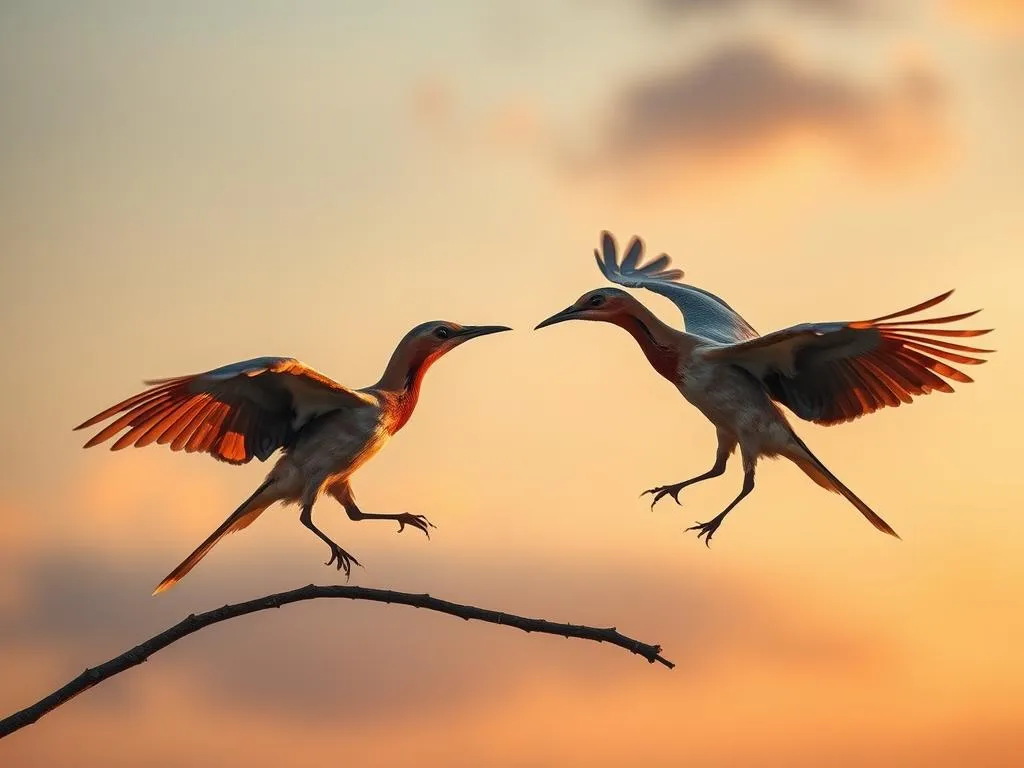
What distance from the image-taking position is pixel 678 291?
11766mm

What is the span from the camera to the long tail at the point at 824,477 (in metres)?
8.87

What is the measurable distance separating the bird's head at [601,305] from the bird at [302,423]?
609mm

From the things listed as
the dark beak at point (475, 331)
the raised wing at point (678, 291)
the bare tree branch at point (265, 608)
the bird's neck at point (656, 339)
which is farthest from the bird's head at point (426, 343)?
the bare tree branch at point (265, 608)

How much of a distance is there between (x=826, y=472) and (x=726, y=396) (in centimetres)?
92

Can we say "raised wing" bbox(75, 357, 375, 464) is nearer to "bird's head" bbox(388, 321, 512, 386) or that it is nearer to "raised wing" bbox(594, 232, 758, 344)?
"bird's head" bbox(388, 321, 512, 386)

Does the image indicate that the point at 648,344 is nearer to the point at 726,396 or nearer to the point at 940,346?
the point at 726,396

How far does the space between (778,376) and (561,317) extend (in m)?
1.66

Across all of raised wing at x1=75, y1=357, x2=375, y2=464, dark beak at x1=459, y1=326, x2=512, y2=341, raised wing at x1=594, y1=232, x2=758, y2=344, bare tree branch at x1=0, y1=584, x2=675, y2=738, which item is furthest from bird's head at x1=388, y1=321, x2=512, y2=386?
bare tree branch at x1=0, y1=584, x2=675, y2=738

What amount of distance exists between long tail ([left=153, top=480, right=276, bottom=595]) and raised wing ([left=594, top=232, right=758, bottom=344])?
3.87 metres

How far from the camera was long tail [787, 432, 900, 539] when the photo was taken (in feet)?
29.1

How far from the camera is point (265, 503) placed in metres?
9.06

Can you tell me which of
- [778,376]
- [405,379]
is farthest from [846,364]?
[405,379]

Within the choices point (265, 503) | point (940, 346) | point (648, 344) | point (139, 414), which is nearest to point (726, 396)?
point (648, 344)

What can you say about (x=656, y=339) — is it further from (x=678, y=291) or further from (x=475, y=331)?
(x=678, y=291)
